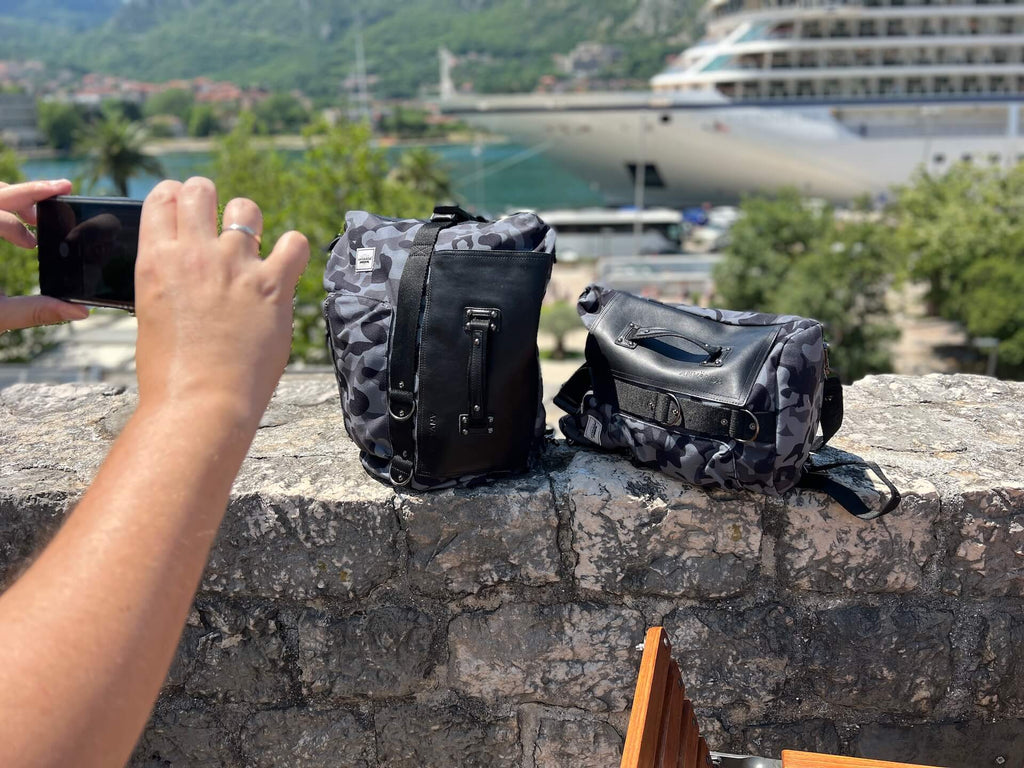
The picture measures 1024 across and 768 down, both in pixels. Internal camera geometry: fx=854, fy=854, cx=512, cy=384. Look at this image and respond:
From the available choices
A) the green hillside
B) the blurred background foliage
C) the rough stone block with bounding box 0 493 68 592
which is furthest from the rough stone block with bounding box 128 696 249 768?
the green hillside

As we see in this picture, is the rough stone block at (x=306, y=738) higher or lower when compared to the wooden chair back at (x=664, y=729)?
lower

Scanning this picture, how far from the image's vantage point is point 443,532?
190 cm

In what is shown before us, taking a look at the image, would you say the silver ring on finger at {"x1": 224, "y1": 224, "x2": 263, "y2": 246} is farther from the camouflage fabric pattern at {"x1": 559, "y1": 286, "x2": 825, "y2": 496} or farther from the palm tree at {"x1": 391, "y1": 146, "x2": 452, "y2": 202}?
the palm tree at {"x1": 391, "y1": 146, "x2": 452, "y2": 202}

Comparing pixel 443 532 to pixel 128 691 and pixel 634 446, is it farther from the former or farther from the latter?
pixel 128 691

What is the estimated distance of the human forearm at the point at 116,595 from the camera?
562mm

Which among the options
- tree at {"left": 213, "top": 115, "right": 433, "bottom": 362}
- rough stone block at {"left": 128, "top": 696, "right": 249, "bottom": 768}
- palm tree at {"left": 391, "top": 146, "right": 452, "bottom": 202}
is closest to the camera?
rough stone block at {"left": 128, "top": 696, "right": 249, "bottom": 768}

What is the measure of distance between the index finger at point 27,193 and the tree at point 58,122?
11575 centimetres

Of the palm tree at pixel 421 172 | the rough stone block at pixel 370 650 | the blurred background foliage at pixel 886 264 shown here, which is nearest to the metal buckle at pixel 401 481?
the rough stone block at pixel 370 650

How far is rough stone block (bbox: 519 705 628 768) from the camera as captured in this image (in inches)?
79.4

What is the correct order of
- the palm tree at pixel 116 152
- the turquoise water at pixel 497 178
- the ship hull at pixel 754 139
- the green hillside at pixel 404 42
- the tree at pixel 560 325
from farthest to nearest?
the green hillside at pixel 404 42
the turquoise water at pixel 497 178
the ship hull at pixel 754 139
the palm tree at pixel 116 152
the tree at pixel 560 325

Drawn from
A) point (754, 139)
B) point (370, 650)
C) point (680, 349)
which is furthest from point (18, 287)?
point (754, 139)

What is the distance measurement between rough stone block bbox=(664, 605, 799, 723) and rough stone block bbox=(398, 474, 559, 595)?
34 cm

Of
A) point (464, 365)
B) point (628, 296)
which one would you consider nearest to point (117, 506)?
point (464, 365)

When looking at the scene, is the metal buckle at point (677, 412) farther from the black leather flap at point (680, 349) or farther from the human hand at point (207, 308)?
the human hand at point (207, 308)
